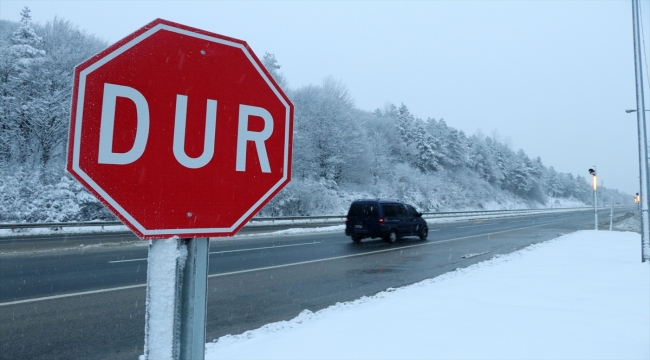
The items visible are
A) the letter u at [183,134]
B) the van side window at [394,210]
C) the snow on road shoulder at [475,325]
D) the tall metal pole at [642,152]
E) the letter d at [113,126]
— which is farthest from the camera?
the van side window at [394,210]

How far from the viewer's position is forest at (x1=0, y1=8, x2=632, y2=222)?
79.6 ft

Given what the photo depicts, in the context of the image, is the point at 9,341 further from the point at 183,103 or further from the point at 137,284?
the point at 183,103

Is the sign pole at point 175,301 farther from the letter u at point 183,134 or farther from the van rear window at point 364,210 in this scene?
the van rear window at point 364,210

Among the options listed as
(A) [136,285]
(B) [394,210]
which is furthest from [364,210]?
(A) [136,285]

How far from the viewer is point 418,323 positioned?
5.12 meters

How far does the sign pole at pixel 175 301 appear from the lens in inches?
57.7

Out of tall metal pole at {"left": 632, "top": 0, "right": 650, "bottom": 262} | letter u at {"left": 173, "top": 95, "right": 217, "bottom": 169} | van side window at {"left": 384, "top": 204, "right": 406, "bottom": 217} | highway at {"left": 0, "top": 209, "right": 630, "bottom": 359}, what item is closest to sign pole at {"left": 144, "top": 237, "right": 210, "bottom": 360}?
letter u at {"left": 173, "top": 95, "right": 217, "bottom": 169}

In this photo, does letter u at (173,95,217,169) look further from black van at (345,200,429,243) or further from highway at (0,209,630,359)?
black van at (345,200,429,243)

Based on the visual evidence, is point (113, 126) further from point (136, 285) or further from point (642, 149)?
point (642, 149)

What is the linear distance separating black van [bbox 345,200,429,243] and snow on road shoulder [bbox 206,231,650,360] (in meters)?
9.68

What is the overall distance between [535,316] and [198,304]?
5.16 meters

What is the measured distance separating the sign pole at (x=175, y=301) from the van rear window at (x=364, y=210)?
16757 mm

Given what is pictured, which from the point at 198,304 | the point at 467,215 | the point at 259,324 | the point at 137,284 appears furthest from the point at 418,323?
the point at 467,215

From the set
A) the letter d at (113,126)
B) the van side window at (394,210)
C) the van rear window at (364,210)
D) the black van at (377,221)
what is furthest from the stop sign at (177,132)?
the van side window at (394,210)
